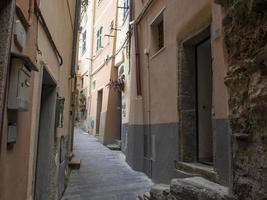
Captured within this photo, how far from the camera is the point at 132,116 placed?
8.42m

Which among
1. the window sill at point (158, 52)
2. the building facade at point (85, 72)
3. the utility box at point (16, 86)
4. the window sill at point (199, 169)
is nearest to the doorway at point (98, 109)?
the building facade at point (85, 72)

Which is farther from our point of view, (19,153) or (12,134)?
(19,153)

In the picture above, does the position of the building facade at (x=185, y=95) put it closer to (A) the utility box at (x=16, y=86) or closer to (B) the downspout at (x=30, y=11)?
(B) the downspout at (x=30, y=11)

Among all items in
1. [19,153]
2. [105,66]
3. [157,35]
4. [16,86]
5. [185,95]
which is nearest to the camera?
[16,86]

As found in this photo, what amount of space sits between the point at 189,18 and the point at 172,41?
832mm

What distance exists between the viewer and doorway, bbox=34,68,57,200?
391cm

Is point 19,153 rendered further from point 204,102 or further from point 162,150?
point 162,150

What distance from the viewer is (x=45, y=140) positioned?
404cm

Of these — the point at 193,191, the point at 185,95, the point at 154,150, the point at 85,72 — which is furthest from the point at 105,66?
the point at 193,191

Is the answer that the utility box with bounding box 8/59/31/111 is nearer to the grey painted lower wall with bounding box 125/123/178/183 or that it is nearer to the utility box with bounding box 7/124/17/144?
the utility box with bounding box 7/124/17/144

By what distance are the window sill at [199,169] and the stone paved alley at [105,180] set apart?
46.7 inches

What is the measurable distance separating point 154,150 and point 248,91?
456cm

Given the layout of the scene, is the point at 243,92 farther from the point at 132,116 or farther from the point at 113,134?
the point at 113,134

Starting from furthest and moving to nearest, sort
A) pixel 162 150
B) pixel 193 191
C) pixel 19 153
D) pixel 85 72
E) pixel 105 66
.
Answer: pixel 85 72 < pixel 105 66 < pixel 162 150 < pixel 193 191 < pixel 19 153
